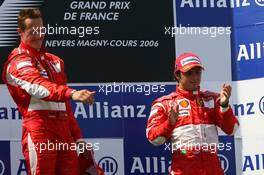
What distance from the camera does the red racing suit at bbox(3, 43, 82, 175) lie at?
4521mm

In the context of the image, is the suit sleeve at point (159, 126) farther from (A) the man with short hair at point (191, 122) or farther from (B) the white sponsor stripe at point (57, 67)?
(B) the white sponsor stripe at point (57, 67)

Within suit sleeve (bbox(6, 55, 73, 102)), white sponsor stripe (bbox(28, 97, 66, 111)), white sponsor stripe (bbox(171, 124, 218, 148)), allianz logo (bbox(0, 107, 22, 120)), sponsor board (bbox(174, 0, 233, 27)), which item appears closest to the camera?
suit sleeve (bbox(6, 55, 73, 102))

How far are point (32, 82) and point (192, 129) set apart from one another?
0.99 metres

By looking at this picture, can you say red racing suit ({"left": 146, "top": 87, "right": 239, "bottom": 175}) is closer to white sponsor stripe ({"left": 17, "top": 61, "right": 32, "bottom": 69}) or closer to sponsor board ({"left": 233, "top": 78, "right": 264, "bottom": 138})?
white sponsor stripe ({"left": 17, "top": 61, "right": 32, "bottom": 69})

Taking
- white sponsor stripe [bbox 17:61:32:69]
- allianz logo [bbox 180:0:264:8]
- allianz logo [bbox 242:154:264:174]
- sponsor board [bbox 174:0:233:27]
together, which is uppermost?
allianz logo [bbox 180:0:264:8]

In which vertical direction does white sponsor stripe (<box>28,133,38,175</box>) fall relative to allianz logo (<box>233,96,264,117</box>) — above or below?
below

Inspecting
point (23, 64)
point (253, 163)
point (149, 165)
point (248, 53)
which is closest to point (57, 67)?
point (23, 64)

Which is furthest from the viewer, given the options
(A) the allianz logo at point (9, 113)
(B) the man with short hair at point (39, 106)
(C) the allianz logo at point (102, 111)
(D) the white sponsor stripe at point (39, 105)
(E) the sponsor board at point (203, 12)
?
(E) the sponsor board at point (203, 12)

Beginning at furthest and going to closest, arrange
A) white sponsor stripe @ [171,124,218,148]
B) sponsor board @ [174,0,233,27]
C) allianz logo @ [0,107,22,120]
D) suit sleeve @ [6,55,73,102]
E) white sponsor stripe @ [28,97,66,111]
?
sponsor board @ [174,0,233,27] < allianz logo @ [0,107,22,120] < white sponsor stripe @ [171,124,218,148] < white sponsor stripe @ [28,97,66,111] < suit sleeve @ [6,55,73,102]

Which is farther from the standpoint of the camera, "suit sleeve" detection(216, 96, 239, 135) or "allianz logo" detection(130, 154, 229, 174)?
"allianz logo" detection(130, 154, 229, 174)

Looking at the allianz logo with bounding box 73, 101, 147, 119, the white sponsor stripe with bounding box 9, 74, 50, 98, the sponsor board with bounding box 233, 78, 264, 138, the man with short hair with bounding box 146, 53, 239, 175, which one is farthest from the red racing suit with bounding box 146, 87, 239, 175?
the sponsor board with bounding box 233, 78, 264, 138

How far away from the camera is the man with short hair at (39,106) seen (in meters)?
4.52

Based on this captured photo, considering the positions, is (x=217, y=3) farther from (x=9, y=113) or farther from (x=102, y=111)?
(x=9, y=113)

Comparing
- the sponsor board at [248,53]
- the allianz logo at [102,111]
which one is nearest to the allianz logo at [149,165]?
the allianz logo at [102,111]
